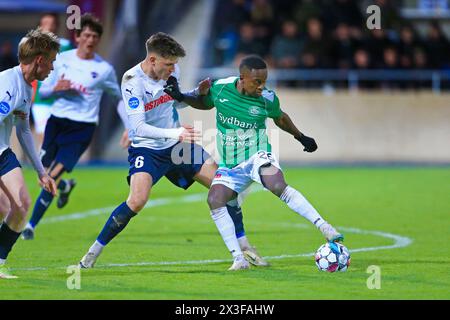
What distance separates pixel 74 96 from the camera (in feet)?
43.3

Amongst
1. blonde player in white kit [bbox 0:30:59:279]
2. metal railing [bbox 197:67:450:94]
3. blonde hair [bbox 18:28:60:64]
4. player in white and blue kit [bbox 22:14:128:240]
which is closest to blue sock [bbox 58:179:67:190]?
player in white and blue kit [bbox 22:14:128:240]

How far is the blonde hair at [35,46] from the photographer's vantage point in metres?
9.02

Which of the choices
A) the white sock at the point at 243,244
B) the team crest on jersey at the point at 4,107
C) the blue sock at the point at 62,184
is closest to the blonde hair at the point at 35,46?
the team crest on jersey at the point at 4,107

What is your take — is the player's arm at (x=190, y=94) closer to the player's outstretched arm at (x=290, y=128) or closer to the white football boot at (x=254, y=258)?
the player's outstretched arm at (x=290, y=128)

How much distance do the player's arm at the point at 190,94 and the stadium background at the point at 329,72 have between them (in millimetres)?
13751

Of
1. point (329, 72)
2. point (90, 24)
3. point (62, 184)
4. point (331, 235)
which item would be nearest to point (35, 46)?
point (331, 235)

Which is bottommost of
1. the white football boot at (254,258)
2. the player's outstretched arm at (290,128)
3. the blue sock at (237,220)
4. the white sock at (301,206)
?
the white football boot at (254,258)

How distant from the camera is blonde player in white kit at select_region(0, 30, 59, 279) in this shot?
29.5ft

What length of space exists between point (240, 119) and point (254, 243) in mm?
2445

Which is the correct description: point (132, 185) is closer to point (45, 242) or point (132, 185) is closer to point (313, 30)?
point (45, 242)
